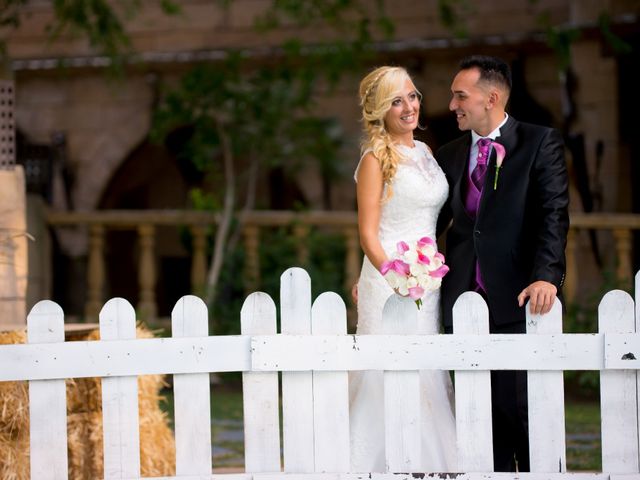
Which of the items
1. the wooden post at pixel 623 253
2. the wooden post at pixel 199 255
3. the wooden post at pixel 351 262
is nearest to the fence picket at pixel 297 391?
the wooden post at pixel 623 253

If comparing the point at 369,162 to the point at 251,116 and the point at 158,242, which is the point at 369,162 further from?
the point at 158,242

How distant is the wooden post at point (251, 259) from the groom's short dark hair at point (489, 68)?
627 centimetres

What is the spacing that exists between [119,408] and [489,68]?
190 centimetres

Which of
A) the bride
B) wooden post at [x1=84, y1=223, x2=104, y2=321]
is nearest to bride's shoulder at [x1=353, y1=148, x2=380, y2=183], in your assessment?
the bride

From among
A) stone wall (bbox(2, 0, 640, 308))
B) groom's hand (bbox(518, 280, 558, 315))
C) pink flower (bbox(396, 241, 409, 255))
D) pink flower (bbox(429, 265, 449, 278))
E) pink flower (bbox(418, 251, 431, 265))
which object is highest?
stone wall (bbox(2, 0, 640, 308))

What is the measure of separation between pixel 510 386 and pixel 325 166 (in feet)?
26.2

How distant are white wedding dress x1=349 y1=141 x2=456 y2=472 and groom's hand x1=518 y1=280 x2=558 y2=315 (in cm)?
60

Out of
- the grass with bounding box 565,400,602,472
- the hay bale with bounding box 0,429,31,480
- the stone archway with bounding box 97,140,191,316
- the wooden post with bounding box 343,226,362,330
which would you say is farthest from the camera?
the stone archway with bounding box 97,140,191,316

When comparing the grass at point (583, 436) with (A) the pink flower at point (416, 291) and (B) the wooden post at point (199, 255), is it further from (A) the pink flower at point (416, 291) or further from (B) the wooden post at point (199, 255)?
(B) the wooden post at point (199, 255)

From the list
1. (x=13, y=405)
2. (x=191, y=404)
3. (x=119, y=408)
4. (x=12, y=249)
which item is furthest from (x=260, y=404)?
(x=12, y=249)

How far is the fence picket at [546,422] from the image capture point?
4.46m

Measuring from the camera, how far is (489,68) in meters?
4.85

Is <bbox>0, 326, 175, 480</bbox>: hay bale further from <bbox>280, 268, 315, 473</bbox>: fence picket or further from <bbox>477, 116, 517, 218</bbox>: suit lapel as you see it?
<bbox>477, 116, 517, 218</bbox>: suit lapel

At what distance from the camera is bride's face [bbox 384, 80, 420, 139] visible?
4.93 meters
